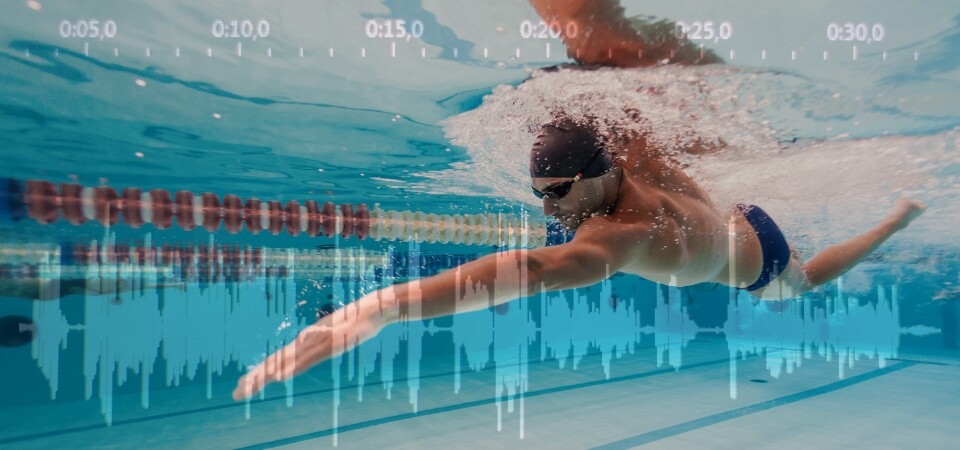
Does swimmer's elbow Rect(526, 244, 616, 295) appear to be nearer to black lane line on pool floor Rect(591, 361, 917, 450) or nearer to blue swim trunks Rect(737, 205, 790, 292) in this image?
blue swim trunks Rect(737, 205, 790, 292)

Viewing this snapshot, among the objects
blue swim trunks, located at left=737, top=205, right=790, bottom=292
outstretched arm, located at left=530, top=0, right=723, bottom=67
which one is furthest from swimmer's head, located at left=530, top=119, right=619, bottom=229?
blue swim trunks, located at left=737, top=205, right=790, bottom=292

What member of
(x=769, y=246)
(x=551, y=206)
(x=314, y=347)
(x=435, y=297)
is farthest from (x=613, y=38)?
(x=314, y=347)

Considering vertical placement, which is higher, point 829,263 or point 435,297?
point 435,297

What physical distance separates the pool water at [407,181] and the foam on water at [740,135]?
0.15 feet

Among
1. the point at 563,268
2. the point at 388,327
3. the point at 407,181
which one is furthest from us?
the point at 388,327

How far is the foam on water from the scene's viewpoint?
4.70m

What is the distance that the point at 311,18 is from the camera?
13.2ft

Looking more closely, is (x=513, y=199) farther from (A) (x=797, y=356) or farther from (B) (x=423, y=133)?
(A) (x=797, y=356)

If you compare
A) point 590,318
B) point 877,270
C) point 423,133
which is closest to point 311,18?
point 423,133

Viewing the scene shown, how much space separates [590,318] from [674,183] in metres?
25.6

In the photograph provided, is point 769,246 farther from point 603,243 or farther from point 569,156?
A: point 603,243

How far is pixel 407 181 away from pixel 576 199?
677 centimetres

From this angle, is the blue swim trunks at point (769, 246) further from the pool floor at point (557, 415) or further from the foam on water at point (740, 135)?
the pool floor at point (557, 415)

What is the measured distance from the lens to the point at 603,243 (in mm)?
2234
